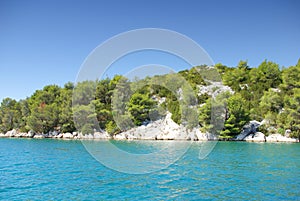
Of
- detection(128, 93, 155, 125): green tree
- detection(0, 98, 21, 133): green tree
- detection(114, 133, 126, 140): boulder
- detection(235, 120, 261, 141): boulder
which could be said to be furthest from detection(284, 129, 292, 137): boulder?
detection(0, 98, 21, 133): green tree

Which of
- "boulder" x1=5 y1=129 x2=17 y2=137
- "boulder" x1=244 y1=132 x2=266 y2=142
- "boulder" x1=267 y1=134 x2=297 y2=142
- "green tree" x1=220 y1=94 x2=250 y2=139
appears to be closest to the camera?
"boulder" x1=267 y1=134 x2=297 y2=142

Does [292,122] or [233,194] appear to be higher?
[292,122]

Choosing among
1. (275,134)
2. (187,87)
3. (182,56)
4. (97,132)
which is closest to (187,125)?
(187,87)

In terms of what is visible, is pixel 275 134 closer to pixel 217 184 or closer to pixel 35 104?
pixel 217 184

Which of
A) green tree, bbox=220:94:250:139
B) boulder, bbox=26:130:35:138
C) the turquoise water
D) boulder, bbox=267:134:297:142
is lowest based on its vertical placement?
the turquoise water

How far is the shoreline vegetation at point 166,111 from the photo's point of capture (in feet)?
128

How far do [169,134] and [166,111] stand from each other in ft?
18.8

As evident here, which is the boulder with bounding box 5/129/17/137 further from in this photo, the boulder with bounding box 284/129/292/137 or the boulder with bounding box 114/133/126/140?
the boulder with bounding box 284/129/292/137

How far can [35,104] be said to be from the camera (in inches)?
2229

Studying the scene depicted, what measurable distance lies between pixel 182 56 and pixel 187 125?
3018 centimetres

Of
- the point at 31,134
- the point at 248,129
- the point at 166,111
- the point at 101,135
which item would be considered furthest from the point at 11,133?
the point at 248,129

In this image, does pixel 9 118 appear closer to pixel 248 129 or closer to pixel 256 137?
pixel 248 129

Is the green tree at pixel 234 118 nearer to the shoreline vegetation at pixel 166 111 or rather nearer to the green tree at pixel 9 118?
the shoreline vegetation at pixel 166 111

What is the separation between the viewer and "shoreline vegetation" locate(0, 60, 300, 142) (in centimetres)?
3906
